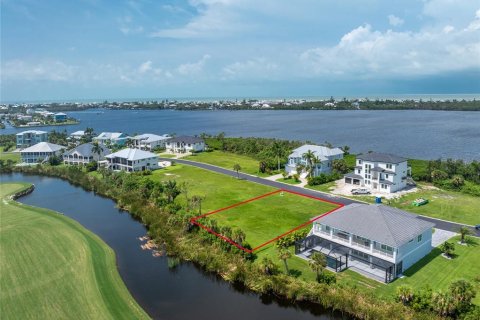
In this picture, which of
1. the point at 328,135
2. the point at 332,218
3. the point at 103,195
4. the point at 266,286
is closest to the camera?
the point at 266,286

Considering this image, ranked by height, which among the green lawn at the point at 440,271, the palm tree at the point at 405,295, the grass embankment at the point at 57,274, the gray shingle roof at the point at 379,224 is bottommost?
the grass embankment at the point at 57,274

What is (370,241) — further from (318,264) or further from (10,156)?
(10,156)

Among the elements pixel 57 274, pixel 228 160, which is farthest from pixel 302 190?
pixel 57 274

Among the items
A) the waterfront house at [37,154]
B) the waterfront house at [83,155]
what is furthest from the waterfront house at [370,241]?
the waterfront house at [37,154]

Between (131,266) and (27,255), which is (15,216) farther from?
(131,266)

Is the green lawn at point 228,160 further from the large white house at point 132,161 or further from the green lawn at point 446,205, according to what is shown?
the green lawn at point 446,205

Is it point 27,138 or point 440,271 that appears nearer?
point 440,271

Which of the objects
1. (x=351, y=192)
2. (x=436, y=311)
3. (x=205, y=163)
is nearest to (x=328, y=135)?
(x=205, y=163)

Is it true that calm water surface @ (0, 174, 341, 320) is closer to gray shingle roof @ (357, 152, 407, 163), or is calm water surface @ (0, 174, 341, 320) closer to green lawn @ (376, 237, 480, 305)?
green lawn @ (376, 237, 480, 305)
